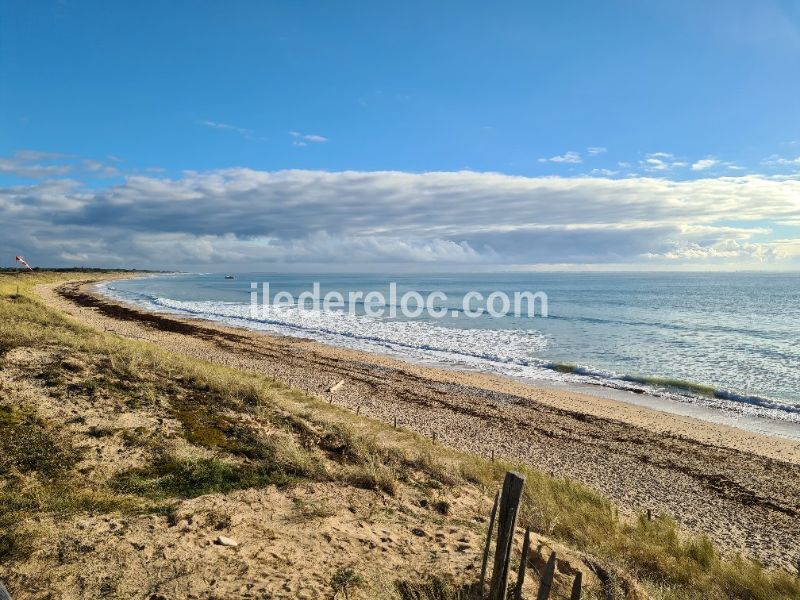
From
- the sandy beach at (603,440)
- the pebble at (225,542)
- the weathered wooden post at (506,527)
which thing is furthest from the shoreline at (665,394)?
the pebble at (225,542)

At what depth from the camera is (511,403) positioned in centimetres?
1928

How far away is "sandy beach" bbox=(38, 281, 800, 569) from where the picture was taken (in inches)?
415

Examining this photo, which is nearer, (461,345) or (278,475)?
(278,475)

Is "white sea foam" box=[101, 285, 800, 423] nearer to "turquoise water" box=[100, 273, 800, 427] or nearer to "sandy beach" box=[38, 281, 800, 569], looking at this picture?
"turquoise water" box=[100, 273, 800, 427]

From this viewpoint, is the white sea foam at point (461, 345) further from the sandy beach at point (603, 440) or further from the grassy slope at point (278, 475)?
the grassy slope at point (278, 475)

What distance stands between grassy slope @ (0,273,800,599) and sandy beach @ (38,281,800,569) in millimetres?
2115

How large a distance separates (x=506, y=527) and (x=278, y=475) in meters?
4.38

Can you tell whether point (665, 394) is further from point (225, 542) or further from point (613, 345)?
point (225, 542)

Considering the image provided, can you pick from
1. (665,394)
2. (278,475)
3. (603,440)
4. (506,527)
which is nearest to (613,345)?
(665,394)

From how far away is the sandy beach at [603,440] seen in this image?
10.5 m

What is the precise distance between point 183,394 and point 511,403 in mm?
12074

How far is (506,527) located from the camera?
456 cm

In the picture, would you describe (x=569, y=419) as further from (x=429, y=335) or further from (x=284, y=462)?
(x=429, y=335)

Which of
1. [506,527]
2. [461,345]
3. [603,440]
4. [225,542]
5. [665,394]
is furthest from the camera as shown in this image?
[461,345]
